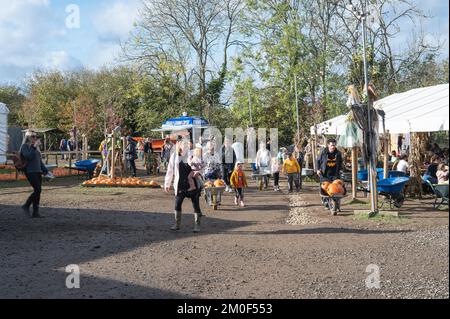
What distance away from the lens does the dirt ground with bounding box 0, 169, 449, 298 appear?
6496 mm

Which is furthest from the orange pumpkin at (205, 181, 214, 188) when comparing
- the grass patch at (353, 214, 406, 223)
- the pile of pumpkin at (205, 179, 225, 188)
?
the grass patch at (353, 214, 406, 223)

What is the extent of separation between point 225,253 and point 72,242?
300 centimetres

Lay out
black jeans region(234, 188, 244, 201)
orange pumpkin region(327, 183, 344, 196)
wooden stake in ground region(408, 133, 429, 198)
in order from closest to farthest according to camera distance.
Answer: orange pumpkin region(327, 183, 344, 196) < black jeans region(234, 188, 244, 201) < wooden stake in ground region(408, 133, 429, 198)

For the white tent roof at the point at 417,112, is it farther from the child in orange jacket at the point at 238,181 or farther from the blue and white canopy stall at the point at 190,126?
the blue and white canopy stall at the point at 190,126

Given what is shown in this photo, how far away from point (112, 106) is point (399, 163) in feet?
104

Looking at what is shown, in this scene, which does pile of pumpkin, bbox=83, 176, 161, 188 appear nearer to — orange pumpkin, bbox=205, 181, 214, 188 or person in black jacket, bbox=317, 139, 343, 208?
orange pumpkin, bbox=205, 181, 214, 188

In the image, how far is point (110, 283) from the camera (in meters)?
6.87

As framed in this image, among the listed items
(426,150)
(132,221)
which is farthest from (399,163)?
(132,221)

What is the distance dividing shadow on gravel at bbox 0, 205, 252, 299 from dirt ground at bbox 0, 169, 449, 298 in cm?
2

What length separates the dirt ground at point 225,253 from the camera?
6.50m

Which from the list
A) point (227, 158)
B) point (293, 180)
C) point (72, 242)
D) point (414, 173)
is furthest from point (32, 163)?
point (414, 173)
